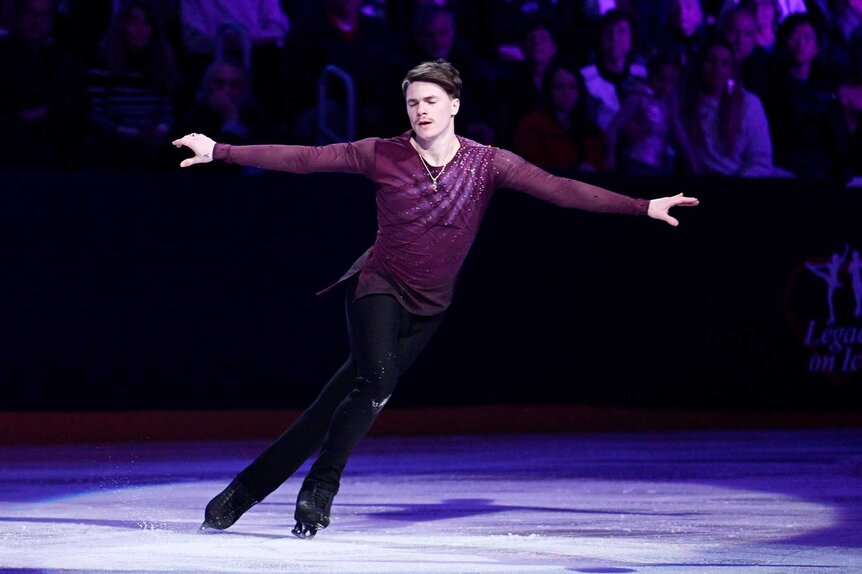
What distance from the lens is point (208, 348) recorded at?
788 cm

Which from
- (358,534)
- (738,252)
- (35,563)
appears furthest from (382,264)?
(738,252)

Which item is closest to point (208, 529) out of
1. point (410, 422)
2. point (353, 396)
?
point (353, 396)

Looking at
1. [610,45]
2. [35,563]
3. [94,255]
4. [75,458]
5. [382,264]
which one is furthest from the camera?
[610,45]

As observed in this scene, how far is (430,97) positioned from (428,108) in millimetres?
35

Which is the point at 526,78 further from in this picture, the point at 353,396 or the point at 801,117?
the point at 353,396

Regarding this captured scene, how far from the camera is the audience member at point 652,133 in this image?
880 cm

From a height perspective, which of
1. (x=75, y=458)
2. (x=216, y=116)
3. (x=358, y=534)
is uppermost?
(x=216, y=116)

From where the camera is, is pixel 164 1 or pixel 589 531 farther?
pixel 164 1

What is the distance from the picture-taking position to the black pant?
4.71 m

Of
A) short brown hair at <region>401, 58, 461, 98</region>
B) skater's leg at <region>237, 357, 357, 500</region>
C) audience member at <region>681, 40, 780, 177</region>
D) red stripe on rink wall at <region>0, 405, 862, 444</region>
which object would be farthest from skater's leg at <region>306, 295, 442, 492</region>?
audience member at <region>681, 40, 780, 177</region>

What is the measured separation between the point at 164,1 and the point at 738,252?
355 cm

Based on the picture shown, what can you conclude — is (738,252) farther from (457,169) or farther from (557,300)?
(457,169)

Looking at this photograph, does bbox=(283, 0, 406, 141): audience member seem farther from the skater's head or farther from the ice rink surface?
the skater's head

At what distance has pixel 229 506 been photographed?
499cm
